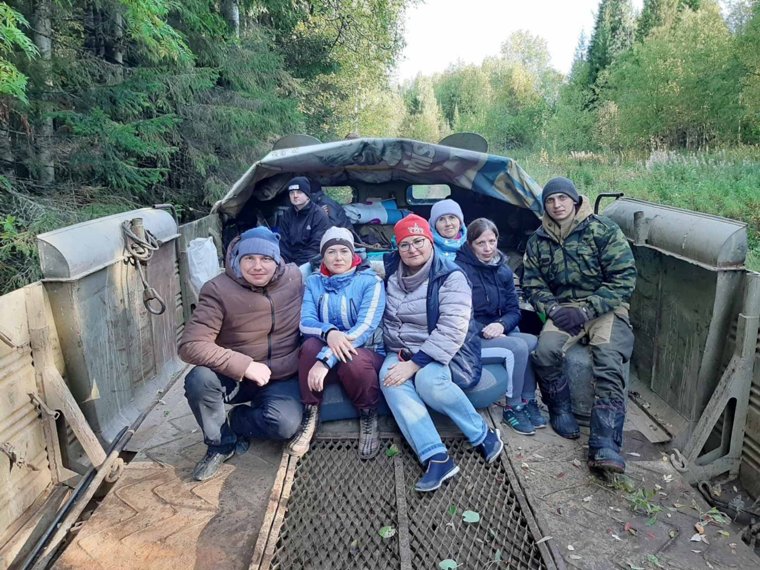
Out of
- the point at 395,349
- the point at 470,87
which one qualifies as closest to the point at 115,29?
the point at 395,349

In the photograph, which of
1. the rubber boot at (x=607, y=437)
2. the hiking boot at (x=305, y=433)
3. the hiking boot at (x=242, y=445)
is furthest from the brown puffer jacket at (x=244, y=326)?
the rubber boot at (x=607, y=437)

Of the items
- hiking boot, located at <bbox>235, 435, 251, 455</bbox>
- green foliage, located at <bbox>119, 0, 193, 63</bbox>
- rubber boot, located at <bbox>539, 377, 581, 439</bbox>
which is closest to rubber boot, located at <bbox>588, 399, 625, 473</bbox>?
rubber boot, located at <bbox>539, 377, 581, 439</bbox>

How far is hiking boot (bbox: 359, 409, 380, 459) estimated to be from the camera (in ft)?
10.3

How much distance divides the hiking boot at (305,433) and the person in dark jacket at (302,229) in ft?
8.39

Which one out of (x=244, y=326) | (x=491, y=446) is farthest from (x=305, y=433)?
(x=491, y=446)

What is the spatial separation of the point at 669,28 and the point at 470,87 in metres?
36.4

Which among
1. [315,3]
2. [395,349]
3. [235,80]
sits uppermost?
[315,3]

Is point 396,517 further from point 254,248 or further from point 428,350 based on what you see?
point 254,248

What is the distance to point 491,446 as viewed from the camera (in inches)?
124

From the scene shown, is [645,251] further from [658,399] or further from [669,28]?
[669,28]

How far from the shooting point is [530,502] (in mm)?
2674

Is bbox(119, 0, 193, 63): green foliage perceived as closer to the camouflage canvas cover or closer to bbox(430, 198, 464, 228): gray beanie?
the camouflage canvas cover

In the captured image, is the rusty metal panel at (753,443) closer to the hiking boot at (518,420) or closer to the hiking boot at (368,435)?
the hiking boot at (518,420)

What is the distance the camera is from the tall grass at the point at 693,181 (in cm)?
1077
